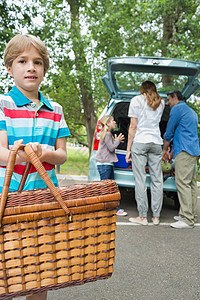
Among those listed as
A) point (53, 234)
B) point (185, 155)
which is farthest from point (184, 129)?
point (53, 234)

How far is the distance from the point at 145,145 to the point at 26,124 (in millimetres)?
2602

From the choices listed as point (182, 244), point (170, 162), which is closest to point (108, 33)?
point (170, 162)

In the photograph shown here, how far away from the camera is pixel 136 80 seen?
4.79 m

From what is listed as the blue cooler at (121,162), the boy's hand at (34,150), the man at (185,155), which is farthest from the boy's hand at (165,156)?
the boy's hand at (34,150)

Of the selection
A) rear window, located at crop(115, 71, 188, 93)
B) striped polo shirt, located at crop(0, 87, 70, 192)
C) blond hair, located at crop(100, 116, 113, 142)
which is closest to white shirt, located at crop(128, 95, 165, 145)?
blond hair, located at crop(100, 116, 113, 142)

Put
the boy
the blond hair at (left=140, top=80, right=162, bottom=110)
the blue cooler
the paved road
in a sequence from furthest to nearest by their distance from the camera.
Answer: the blue cooler
the blond hair at (left=140, top=80, right=162, bottom=110)
the paved road
the boy

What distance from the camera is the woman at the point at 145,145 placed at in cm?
383

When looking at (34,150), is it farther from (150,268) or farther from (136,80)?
(136,80)

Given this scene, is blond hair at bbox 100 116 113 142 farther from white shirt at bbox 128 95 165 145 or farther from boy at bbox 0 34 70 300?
boy at bbox 0 34 70 300

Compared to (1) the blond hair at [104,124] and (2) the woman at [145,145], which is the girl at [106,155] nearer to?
(1) the blond hair at [104,124]

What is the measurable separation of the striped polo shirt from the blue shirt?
272 centimetres

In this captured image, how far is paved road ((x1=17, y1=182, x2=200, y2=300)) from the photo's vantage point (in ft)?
7.01

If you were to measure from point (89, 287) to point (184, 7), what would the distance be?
823cm

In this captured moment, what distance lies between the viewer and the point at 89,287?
2.23 metres
